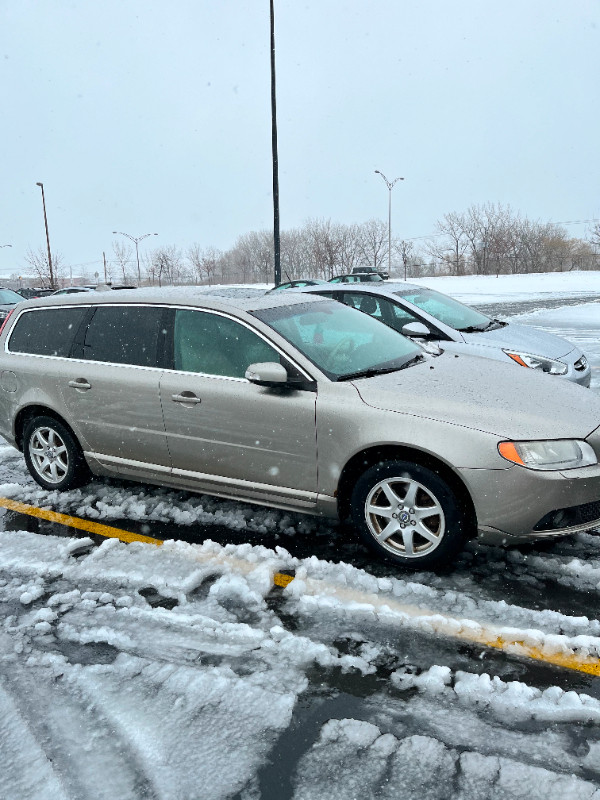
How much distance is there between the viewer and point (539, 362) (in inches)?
262

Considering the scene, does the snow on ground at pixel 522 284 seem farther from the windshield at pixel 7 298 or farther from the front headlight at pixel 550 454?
the front headlight at pixel 550 454

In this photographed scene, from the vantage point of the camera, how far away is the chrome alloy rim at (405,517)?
3559 millimetres

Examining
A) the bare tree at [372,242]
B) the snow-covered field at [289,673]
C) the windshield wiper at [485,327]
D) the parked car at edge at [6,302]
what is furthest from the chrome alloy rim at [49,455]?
the bare tree at [372,242]

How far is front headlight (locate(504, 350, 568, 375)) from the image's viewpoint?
6.62m

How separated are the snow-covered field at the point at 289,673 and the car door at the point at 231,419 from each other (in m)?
0.40

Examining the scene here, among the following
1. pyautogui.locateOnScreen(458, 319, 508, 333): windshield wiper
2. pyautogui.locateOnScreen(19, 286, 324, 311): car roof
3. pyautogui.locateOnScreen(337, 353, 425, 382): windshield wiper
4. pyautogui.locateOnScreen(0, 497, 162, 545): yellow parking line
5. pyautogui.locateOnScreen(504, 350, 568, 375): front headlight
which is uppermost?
pyautogui.locateOnScreen(19, 286, 324, 311): car roof

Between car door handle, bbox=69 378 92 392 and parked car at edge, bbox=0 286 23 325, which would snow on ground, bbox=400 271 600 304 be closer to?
parked car at edge, bbox=0 286 23 325

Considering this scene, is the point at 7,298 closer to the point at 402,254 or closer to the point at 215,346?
the point at 215,346

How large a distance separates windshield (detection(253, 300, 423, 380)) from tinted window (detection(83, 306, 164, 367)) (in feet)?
2.77

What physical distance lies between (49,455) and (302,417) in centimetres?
249

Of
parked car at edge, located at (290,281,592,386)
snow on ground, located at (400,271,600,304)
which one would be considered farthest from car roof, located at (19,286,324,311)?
snow on ground, located at (400,271,600,304)

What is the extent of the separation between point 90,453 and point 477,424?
299 cm

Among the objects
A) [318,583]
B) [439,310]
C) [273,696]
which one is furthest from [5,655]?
[439,310]

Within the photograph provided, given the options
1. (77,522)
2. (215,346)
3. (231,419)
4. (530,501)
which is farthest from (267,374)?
(77,522)
